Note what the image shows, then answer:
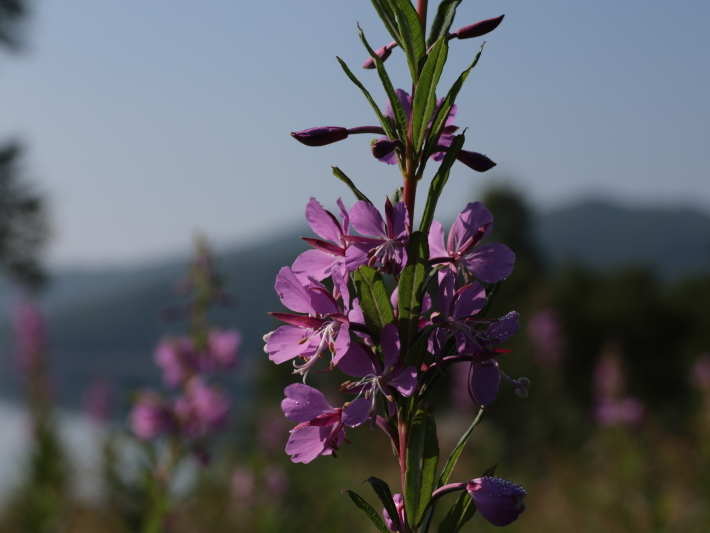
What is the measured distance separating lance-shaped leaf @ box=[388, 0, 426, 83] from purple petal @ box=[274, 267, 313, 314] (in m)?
0.39

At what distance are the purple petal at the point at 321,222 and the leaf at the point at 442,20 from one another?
1.10 feet

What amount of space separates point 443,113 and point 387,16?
0.67ft

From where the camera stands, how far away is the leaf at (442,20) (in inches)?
45.4

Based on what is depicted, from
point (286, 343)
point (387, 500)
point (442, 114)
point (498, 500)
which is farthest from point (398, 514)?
point (442, 114)

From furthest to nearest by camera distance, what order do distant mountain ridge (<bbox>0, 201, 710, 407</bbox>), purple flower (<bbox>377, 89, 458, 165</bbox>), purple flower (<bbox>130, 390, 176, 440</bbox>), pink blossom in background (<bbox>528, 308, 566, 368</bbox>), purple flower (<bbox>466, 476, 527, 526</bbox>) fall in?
distant mountain ridge (<bbox>0, 201, 710, 407</bbox>) → pink blossom in background (<bbox>528, 308, 566, 368</bbox>) → purple flower (<bbox>130, 390, 176, 440</bbox>) → purple flower (<bbox>377, 89, 458, 165</bbox>) → purple flower (<bbox>466, 476, 527, 526</bbox>)

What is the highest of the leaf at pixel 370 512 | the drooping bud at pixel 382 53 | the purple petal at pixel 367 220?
the drooping bud at pixel 382 53

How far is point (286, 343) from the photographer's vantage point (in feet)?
3.79

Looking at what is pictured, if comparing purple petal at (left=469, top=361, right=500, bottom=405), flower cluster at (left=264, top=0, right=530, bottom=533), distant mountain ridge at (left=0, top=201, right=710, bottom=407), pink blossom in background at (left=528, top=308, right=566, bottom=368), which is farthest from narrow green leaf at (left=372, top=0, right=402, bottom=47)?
distant mountain ridge at (left=0, top=201, right=710, bottom=407)

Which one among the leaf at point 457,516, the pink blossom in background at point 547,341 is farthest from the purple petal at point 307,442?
the pink blossom in background at point 547,341

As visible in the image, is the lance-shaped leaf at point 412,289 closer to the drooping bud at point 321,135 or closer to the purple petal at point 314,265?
the purple petal at point 314,265

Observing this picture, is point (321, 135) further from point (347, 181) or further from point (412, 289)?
point (412, 289)

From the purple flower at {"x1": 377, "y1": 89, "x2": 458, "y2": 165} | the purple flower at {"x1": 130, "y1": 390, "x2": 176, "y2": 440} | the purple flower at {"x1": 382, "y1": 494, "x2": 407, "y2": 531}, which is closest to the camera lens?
the purple flower at {"x1": 382, "y1": 494, "x2": 407, "y2": 531}

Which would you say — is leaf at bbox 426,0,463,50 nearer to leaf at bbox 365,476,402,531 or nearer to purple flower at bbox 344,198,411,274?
purple flower at bbox 344,198,411,274

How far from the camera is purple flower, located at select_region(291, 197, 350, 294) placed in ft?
3.80
